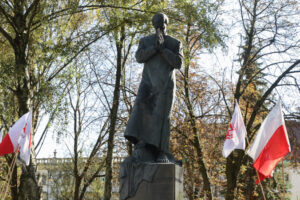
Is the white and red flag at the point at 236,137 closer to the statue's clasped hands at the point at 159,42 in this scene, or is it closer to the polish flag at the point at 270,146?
the polish flag at the point at 270,146

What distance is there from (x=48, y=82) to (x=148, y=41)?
681 cm

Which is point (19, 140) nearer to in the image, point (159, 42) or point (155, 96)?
point (155, 96)

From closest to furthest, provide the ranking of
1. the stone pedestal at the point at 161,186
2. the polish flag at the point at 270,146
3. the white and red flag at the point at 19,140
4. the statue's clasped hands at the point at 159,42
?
the stone pedestal at the point at 161,186 < the statue's clasped hands at the point at 159,42 < the polish flag at the point at 270,146 < the white and red flag at the point at 19,140

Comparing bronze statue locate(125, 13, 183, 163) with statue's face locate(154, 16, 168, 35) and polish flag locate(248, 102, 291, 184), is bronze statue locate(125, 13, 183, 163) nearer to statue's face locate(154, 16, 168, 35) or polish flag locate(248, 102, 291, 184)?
statue's face locate(154, 16, 168, 35)

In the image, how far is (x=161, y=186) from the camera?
5.71 m

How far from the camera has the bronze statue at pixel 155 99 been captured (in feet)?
20.4

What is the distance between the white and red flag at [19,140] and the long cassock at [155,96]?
409cm

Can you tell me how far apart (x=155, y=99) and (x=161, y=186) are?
4.60 ft

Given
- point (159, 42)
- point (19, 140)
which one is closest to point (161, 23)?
point (159, 42)

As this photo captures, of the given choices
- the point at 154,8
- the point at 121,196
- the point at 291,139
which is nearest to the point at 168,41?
the point at 121,196

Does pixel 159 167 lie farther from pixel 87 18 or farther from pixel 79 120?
pixel 79 120

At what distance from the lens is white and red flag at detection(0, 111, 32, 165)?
9.35m

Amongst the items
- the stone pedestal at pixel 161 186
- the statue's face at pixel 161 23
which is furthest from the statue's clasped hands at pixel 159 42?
the stone pedestal at pixel 161 186

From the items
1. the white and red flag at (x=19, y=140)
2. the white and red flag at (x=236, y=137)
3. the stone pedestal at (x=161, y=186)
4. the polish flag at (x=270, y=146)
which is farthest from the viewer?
the white and red flag at (x=236, y=137)
